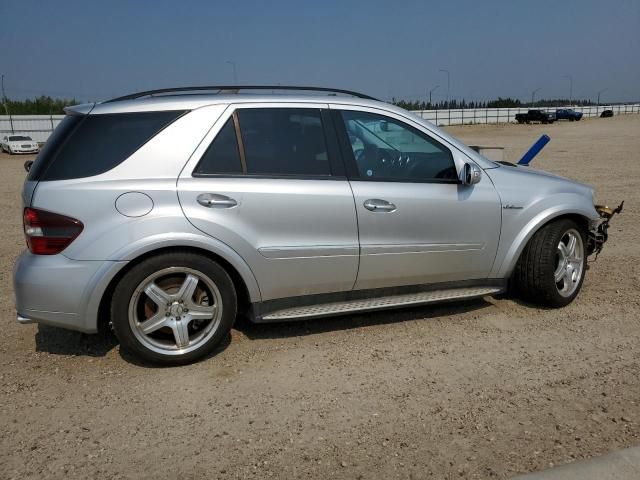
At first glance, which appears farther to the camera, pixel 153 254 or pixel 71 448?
pixel 153 254

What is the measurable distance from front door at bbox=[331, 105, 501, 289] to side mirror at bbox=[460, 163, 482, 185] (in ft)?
0.26

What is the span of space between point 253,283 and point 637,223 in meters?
6.57

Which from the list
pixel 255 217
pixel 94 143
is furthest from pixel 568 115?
pixel 94 143

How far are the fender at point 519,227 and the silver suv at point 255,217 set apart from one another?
0.04 ft

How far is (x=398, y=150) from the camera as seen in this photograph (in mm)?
4352

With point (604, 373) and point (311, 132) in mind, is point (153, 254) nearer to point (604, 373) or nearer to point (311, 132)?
point (311, 132)

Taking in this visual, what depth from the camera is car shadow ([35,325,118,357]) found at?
4.04 meters

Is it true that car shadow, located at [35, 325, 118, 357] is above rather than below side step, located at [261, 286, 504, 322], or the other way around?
below

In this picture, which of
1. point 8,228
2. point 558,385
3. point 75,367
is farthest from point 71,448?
point 8,228

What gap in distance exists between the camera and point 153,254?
3600mm

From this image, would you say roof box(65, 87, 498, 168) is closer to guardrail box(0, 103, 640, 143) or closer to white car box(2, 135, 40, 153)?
guardrail box(0, 103, 640, 143)

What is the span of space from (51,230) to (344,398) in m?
2.02

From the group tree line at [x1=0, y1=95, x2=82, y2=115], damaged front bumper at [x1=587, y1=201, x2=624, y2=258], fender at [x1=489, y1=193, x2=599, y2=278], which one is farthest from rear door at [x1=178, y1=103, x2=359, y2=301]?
tree line at [x1=0, y1=95, x2=82, y2=115]

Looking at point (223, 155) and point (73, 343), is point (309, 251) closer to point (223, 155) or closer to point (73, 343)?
point (223, 155)
